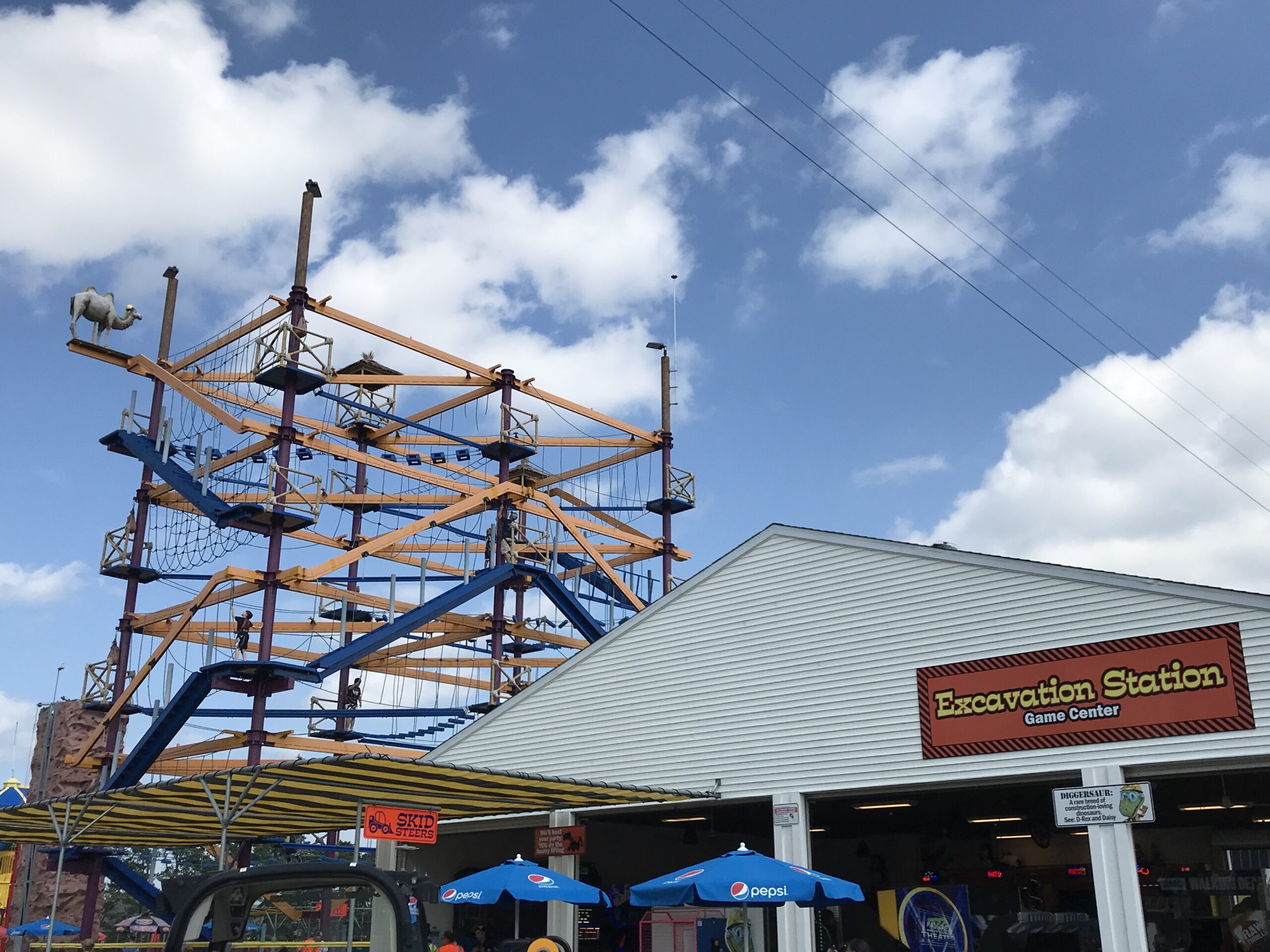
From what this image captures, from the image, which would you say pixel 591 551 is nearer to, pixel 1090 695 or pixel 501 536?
pixel 501 536

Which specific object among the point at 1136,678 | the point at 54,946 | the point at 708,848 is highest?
the point at 1136,678

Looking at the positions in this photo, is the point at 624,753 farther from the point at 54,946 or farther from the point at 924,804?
the point at 54,946

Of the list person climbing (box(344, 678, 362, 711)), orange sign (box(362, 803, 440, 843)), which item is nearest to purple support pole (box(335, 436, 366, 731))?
person climbing (box(344, 678, 362, 711))

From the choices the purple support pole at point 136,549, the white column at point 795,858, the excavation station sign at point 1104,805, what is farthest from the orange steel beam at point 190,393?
the excavation station sign at point 1104,805

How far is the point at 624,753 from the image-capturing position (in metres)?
19.6

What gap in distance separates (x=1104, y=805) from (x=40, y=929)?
27.3 metres

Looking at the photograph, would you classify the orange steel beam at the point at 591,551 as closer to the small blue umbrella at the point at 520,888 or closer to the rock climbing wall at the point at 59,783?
the rock climbing wall at the point at 59,783

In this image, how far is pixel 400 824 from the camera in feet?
52.3

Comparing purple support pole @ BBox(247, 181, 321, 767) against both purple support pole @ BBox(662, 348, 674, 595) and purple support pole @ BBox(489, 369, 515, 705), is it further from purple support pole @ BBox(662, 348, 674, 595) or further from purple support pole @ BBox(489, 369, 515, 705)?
purple support pole @ BBox(662, 348, 674, 595)

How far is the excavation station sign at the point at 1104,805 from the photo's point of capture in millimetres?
14312

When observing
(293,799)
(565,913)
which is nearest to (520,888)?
(293,799)

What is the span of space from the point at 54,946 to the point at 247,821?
9.19 meters

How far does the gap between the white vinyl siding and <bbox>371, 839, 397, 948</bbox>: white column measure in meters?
2.54

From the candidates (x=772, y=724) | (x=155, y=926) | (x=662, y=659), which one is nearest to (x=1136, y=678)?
(x=772, y=724)
